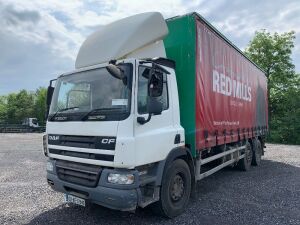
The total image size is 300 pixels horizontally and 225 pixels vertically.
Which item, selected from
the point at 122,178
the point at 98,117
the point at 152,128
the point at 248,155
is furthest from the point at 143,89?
the point at 248,155

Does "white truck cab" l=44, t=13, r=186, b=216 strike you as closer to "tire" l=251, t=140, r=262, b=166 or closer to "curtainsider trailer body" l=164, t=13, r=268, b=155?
"curtainsider trailer body" l=164, t=13, r=268, b=155

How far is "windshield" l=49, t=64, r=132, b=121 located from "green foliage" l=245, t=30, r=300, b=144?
2542cm

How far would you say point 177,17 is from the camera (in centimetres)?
596

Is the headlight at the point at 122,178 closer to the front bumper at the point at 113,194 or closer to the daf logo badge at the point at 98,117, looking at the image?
the front bumper at the point at 113,194

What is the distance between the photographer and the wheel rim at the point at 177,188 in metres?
5.20

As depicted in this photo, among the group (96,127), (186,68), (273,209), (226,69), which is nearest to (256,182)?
(273,209)

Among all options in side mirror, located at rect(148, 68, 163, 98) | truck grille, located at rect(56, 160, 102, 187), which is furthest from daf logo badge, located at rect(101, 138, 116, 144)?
side mirror, located at rect(148, 68, 163, 98)

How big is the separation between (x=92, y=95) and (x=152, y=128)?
104cm

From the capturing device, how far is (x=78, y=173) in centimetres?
466

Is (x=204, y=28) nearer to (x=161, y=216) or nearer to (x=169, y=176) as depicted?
(x=169, y=176)

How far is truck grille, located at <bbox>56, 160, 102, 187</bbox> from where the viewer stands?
4.45m

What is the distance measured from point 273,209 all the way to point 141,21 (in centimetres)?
420

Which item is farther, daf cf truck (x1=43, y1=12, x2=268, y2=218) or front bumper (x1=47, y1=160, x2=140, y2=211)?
daf cf truck (x1=43, y1=12, x2=268, y2=218)

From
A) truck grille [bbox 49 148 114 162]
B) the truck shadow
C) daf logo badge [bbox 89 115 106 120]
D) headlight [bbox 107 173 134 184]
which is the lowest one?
the truck shadow
